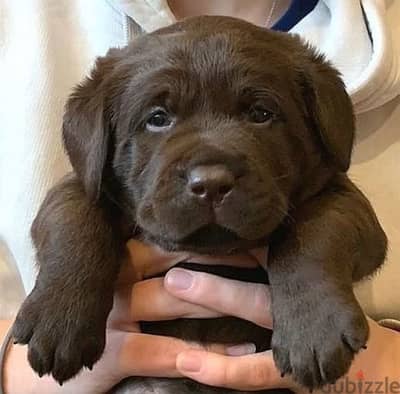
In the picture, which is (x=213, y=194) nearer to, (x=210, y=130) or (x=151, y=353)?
(x=210, y=130)

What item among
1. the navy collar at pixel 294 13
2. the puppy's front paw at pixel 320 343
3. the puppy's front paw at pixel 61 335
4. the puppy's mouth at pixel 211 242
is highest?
the puppy's mouth at pixel 211 242

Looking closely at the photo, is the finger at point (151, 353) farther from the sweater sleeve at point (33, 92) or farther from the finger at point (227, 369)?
the sweater sleeve at point (33, 92)

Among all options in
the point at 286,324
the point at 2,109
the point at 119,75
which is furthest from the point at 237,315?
the point at 2,109

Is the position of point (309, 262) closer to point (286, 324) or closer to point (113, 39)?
point (286, 324)

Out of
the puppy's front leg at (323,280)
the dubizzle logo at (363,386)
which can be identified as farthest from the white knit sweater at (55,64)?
the puppy's front leg at (323,280)

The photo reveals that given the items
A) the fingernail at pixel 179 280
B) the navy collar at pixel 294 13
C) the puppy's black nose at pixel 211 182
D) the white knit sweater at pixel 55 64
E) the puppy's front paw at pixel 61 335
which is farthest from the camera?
the navy collar at pixel 294 13
